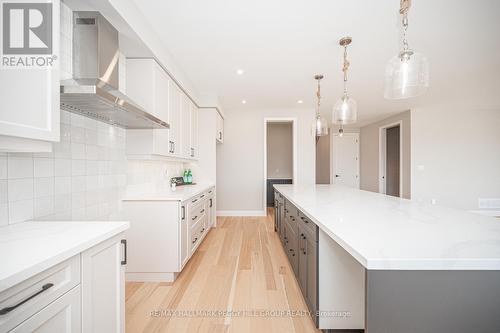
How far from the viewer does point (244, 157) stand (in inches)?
204

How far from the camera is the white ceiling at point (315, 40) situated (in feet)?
6.03

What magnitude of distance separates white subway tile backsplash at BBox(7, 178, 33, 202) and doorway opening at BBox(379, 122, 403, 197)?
23.9ft

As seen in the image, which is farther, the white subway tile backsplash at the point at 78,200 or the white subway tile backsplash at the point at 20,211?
the white subway tile backsplash at the point at 78,200

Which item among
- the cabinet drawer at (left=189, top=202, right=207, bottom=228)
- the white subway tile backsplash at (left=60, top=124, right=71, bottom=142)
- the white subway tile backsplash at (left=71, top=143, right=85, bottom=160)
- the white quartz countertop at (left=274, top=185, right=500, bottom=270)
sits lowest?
the cabinet drawer at (left=189, top=202, right=207, bottom=228)

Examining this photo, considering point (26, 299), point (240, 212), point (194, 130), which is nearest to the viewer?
point (26, 299)

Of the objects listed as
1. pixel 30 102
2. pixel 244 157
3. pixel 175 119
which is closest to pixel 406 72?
pixel 30 102

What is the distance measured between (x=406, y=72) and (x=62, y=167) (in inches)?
97.0

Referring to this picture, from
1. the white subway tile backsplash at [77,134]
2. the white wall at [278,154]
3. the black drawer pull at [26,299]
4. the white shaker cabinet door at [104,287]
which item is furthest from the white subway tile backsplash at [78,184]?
the white wall at [278,154]

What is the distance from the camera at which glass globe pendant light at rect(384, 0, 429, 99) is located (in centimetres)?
137

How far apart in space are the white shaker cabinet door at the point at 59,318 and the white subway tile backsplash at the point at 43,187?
788mm

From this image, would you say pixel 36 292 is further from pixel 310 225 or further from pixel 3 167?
pixel 310 225

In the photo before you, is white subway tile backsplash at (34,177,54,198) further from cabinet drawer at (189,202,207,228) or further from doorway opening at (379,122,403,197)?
doorway opening at (379,122,403,197)

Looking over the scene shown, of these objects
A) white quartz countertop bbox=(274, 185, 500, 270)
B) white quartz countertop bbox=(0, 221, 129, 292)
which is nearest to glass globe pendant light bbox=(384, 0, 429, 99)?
white quartz countertop bbox=(274, 185, 500, 270)

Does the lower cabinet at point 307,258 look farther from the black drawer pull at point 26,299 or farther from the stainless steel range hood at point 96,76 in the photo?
the stainless steel range hood at point 96,76
